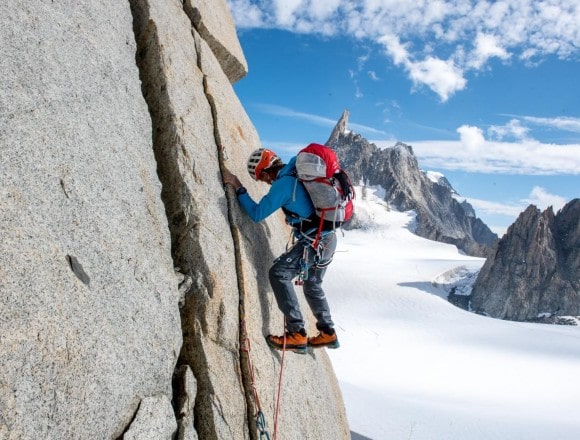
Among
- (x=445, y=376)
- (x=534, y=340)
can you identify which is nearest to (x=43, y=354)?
(x=445, y=376)

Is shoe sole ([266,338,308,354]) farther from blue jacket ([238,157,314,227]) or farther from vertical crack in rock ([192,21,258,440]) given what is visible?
blue jacket ([238,157,314,227])

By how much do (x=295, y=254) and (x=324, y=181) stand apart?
1206 millimetres

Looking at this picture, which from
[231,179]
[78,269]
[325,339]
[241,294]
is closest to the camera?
[78,269]

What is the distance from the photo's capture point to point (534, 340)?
5891cm

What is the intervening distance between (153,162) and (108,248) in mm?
1778

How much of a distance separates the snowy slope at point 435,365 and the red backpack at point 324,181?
13881 mm

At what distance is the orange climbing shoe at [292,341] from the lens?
6.39 meters

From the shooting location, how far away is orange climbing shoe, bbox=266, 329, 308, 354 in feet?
21.0

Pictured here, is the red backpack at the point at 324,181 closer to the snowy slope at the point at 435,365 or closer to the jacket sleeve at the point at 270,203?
the jacket sleeve at the point at 270,203

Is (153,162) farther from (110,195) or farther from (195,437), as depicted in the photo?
(195,437)

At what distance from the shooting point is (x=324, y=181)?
21.5 ft

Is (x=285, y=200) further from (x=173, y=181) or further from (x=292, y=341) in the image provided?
(x=292, y=341)

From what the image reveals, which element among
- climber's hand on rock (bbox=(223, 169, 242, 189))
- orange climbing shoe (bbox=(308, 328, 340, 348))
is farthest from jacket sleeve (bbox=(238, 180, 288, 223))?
orange climbing shoe (bbox=(308, 328, 340, 348))

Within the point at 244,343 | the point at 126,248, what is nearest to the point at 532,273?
the point at 244,343
